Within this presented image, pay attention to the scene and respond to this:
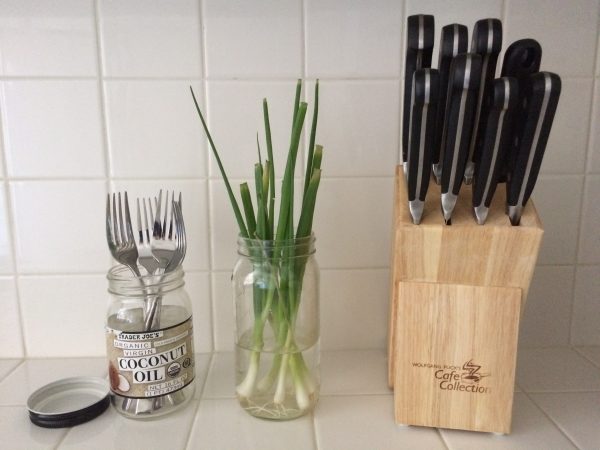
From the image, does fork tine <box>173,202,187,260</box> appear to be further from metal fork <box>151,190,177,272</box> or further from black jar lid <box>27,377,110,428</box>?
black jar lid <box>27,377,110,428</box>

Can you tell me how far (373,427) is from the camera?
0.54 metres

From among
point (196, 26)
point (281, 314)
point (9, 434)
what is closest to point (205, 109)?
point (196, 26)

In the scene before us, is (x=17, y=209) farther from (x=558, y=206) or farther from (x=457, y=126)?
(x=558, y=206)

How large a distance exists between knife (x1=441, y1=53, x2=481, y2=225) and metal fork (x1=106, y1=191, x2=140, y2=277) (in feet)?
1.20

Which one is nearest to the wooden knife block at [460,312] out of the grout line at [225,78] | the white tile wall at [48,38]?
the grout line at [225,78]

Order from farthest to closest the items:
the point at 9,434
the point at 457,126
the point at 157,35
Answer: the point at 157,35 → the point at 9,434 → the point at 457,126

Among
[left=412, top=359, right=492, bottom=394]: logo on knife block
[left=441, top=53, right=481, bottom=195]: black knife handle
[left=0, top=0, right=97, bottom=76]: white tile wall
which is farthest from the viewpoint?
[left=0, top=0, right=97, bottom=76]: white tile wall

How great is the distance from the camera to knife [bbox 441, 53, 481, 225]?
Result: 416 millimetres

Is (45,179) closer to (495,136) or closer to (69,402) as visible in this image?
(69,402)

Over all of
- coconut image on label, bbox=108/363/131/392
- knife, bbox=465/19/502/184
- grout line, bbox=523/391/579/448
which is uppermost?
knife, bbox=465/19/502/184

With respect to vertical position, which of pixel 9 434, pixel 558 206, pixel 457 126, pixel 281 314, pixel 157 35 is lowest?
pixel 9 434

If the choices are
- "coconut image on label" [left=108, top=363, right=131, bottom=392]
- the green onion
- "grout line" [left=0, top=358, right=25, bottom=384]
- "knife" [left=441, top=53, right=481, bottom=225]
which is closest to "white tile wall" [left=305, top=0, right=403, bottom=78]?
the green onion

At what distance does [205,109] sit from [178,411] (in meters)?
0.40

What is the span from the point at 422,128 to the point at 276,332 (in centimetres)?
28
